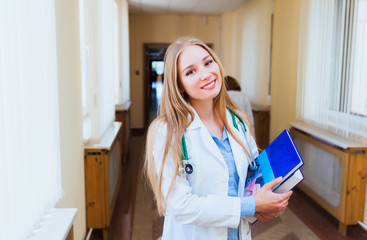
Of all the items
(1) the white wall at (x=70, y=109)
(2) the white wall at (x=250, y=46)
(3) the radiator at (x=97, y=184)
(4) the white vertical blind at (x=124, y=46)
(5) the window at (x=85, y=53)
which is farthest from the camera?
(4) the white vertical blind at (x=124, y=46)

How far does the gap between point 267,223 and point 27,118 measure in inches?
123

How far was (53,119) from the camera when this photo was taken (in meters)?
2.16

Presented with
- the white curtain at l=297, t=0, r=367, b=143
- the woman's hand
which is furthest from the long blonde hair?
the white curtain at l=297, t=0, r=367, b=143

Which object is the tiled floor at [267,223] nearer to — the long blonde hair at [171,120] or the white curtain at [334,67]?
the white curtain at [334,67]

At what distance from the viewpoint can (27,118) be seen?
1716 mm

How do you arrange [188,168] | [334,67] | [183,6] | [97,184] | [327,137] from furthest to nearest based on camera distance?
[183,6], [334,67], [327,137], [97,184], [188,168]

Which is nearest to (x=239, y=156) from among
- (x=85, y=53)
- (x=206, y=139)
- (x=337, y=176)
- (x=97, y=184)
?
(x=206, y=139)

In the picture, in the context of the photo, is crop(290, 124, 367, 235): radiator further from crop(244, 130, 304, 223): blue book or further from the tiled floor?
crop(244, 130, 304, 223): blue book

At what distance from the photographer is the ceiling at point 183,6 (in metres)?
8.04

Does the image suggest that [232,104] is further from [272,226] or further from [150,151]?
[272,226]

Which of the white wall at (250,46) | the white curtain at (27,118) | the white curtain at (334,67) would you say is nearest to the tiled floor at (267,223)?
the white curtain at (334,67)

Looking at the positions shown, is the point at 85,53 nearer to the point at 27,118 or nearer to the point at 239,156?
the point at 27,118

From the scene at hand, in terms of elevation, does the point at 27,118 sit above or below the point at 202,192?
above

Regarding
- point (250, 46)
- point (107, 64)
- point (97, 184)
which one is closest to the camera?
point (97, 184)
